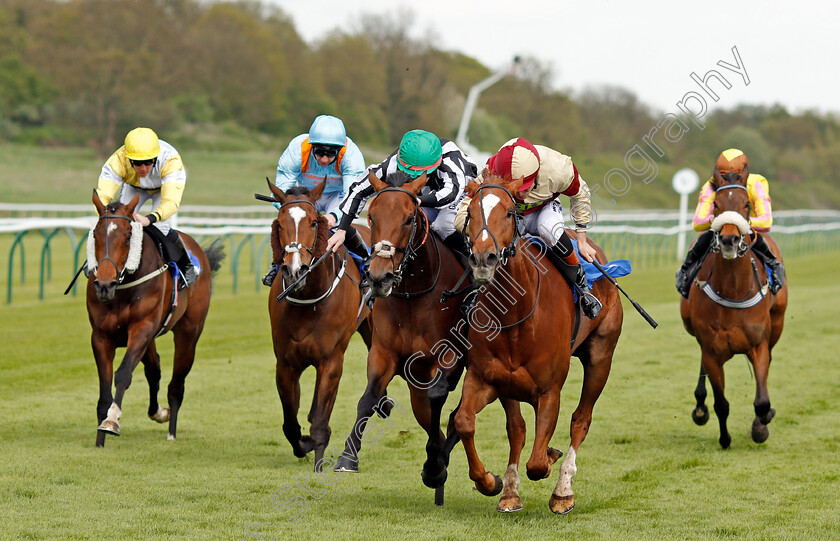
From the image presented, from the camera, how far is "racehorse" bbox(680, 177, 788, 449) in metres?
6.51

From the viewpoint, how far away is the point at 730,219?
6.27 metres

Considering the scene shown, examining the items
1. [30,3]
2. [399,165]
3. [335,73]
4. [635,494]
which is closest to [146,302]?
[399,165]

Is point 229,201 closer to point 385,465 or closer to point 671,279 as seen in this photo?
point 671,279

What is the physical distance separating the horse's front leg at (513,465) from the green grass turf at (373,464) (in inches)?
3.8

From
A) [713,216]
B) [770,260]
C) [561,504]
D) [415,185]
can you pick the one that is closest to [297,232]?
[415,185]

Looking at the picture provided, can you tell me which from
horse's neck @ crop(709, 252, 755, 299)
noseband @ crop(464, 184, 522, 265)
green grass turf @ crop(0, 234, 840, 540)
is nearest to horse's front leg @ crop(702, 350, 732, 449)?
green grass turf @ crop(0, 234, 840, 540)

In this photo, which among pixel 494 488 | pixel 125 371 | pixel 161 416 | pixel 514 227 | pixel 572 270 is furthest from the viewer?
pixel 161 416

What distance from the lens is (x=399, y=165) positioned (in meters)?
5.02

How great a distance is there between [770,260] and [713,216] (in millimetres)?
714

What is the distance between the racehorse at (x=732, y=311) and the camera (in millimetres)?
6512

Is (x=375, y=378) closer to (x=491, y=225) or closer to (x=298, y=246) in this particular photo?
(x=298, y=246)

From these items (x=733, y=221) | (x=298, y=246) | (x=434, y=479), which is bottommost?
(x=434, y=479)

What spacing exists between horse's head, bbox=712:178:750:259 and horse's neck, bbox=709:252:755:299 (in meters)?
0.17

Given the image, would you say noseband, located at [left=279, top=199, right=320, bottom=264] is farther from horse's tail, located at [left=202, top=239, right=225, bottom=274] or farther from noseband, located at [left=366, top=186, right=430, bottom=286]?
horse's tail, located at [left=202, top=239, right=225, bottom=274]
